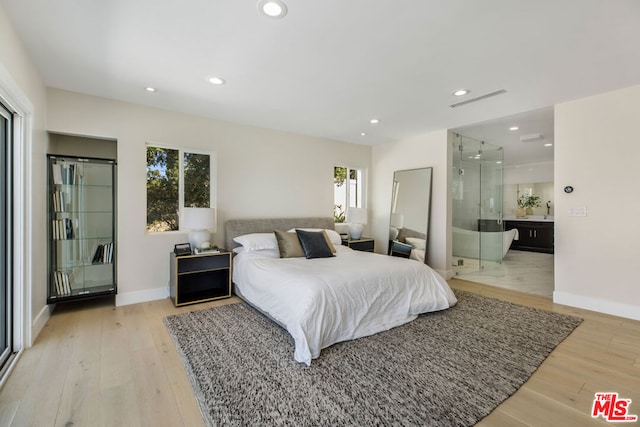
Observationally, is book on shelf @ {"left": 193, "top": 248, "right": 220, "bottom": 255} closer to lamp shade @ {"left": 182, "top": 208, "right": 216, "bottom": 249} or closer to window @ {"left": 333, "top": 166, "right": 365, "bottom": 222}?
lamp shade @ {"left": 182, "top": 208, "right": 216, "bottom": 249}

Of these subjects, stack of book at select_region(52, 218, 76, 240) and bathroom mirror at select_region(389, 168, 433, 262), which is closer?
stack of book at select_region(52, 218, 76, 240)

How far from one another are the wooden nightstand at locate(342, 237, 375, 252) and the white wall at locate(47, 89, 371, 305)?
72 centimetres

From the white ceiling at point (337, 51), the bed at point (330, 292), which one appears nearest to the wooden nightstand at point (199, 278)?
the bed at point (330, 292)

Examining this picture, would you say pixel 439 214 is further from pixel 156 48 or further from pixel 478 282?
pixel 156 48

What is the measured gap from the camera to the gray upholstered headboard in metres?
4.07

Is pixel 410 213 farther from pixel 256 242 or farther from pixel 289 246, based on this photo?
pixel 256 242

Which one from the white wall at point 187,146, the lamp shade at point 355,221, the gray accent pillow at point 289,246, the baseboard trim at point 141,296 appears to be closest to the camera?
the white wall at point 187,146

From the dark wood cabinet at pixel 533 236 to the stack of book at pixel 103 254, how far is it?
921 cm

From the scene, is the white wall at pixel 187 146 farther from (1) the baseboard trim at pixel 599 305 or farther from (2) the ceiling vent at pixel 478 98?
(1) the baseboard trim at pixel 599 305

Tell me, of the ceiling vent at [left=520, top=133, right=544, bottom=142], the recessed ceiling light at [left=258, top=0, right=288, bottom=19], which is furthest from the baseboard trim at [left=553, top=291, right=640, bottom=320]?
the recessed ceiling light at [left=258, top=0, right=288, bottom=19]

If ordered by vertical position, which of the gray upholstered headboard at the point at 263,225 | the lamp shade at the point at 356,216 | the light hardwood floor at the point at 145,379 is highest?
the lamp shade at the point at 356,216

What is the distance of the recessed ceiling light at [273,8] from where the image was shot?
1784 mm

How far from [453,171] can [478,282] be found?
1.90m

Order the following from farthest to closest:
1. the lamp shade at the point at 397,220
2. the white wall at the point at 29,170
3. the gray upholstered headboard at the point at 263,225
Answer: the lamp shade at the point at 397,220 → the gray upholstered headboard at the point at 263,225 → the white wall at the point at 29,170
